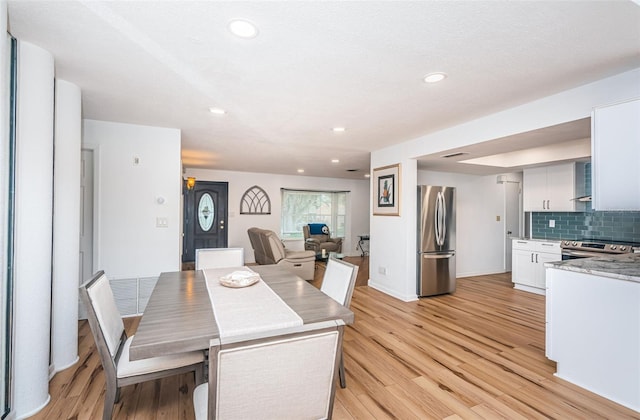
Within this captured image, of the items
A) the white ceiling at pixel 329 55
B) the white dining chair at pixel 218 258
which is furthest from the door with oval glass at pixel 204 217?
the white dining chair at pixel 218 258

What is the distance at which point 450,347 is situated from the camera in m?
2.79

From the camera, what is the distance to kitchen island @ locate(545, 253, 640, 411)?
76.9 inches

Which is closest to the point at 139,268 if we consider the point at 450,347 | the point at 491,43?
the point at 450,347

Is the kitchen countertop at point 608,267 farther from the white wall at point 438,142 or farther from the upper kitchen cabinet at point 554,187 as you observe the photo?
the upper kitchen cabinet at point 554,187

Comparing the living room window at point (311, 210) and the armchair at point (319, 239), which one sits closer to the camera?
the armchair at point (319, 239)

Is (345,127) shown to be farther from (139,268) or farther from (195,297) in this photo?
(139,268)

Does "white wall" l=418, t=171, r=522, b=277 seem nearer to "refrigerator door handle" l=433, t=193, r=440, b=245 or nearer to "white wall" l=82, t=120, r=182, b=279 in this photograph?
"refrigerator door handle" l=433, t=193, r=440, b=245

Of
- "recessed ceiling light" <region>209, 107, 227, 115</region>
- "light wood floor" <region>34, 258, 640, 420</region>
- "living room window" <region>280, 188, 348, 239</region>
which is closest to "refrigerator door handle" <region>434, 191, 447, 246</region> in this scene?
"light wood floor" <region>34, 258, 640, 420</region>

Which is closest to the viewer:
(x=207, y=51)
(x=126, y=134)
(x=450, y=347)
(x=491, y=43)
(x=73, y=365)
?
(x=491, y=43)

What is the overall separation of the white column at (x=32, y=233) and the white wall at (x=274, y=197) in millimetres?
5295

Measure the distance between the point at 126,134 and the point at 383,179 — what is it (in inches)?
141

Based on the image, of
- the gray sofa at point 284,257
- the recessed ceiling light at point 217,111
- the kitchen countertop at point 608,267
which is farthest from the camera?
the gray sofa at point 284,257

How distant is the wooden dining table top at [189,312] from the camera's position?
130 centimetres

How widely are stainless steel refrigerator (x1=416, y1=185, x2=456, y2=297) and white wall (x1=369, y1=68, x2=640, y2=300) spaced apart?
19 centimetres
